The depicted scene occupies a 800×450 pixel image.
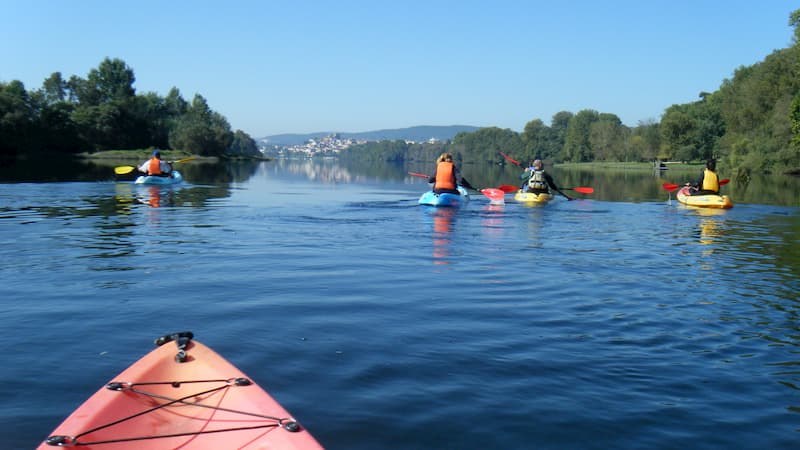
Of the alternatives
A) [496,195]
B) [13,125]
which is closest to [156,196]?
[496,195]

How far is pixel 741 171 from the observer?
196 ft

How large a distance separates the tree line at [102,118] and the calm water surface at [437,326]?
72.9m

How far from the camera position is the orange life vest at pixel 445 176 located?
2295 cm

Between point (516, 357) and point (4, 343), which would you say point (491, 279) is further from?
point (4, 343)

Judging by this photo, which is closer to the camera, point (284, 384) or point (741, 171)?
point (284, 384)

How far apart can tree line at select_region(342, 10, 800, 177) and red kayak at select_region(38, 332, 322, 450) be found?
6056 cm

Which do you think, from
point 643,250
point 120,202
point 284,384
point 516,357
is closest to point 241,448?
point 284,384

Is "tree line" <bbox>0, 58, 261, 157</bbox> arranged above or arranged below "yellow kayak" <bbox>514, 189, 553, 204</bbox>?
above

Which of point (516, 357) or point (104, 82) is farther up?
point (104, 82)

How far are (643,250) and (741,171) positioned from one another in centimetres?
5193

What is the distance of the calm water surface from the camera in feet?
17.7

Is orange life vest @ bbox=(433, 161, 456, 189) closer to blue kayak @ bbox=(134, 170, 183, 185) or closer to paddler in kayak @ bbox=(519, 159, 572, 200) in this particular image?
paddler in kayak @ bbox=(519, 159, 572, 200)

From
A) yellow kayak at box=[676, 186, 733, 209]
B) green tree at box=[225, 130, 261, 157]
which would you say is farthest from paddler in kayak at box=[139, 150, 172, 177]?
green tree at box=[225, 130, 261, 157]

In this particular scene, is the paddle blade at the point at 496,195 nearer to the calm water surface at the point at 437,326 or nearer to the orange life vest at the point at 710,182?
the orange life vest at the point at 710,182
